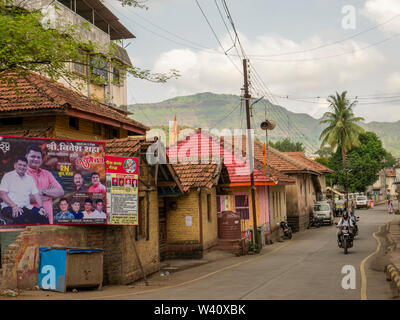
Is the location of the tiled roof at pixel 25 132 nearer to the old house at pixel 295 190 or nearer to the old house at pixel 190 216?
the old house at pixel 190 216

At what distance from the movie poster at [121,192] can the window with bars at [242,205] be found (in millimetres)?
15848

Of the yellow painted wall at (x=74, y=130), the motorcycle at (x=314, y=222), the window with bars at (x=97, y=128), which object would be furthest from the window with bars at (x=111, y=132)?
the motorcycle at (x=314, y=222)

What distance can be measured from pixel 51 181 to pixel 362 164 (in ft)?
220

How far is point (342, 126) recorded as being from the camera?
69.4 m

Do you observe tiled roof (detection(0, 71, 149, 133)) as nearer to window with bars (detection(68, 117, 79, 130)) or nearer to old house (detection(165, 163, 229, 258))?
window with bars (detection(68, 117, 79, 130))

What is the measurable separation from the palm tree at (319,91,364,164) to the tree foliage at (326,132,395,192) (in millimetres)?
3305

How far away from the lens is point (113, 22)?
110ft

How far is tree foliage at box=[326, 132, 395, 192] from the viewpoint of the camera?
73688 mm

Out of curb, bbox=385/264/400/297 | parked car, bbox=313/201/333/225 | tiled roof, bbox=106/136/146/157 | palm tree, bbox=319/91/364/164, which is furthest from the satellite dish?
palm tree, bbox=319/91/364/164

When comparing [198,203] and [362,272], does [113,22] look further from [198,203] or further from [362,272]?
[362,272]

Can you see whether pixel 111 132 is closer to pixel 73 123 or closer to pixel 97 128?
pixel 97 128

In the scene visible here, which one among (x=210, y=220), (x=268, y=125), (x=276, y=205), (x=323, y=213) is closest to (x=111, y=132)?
(x=210, y=220)

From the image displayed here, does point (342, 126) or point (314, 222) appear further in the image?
point (342, 126)
